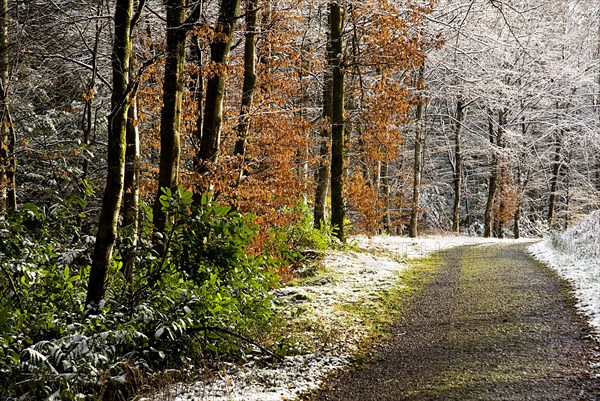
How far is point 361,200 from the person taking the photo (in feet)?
47.0

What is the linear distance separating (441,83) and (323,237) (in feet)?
39.0

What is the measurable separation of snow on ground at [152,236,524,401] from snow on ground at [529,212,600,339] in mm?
3099

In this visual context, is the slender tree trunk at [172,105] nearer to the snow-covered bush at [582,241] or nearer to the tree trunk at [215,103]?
the tree trunk at [215,103]

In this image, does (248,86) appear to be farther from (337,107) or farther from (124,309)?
(124,309)

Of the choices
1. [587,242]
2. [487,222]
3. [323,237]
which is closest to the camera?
[587,242]

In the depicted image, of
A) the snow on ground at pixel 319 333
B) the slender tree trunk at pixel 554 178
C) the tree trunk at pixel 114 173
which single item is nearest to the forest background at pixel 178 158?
the tree trunk at pixel 114 173

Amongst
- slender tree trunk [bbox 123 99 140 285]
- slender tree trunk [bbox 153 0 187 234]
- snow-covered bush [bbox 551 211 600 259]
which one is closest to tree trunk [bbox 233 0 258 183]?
slender tree trunk [bbox 123 99 140 285]

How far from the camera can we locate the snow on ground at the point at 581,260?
7.09m

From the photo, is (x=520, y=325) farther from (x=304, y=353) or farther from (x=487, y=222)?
(x=487, y=222)

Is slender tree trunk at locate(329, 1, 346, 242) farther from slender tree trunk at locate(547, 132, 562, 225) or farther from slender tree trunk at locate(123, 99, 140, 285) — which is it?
slender tree trunk at locate(547, 132, 562, 225)

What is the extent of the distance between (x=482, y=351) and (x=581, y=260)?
19.5ft

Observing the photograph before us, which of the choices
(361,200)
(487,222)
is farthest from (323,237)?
(487,222)

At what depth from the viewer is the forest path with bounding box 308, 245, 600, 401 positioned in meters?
4.57

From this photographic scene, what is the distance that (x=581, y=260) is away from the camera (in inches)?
397
